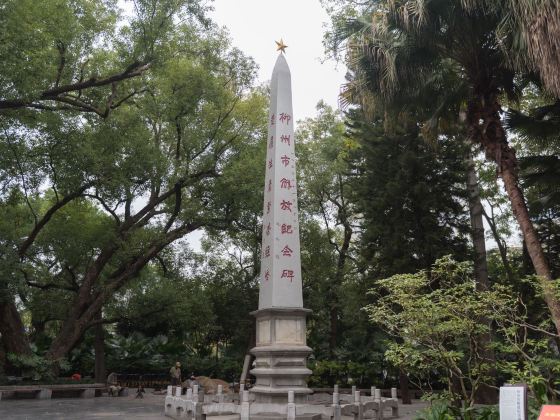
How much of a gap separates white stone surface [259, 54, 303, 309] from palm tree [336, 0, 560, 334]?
76.4 inches

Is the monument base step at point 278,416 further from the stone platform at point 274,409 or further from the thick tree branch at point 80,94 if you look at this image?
the thick tree branch at point 80,94

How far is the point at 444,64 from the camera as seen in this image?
12406 millimetres

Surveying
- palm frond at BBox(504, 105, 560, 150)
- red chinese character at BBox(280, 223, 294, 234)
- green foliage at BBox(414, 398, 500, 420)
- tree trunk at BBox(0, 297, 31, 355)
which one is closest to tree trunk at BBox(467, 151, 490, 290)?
palm frond at BBox(504, 105, 560, 150)

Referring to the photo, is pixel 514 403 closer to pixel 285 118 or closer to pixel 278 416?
pixel 278 416

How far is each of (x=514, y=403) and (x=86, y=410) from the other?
37.2 ft

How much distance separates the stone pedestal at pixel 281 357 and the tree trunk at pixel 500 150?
464cm

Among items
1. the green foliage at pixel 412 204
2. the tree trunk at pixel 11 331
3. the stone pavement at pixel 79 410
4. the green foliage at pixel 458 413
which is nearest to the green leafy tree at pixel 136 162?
the tree trunk at pixel 11 331

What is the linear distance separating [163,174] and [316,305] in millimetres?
8127

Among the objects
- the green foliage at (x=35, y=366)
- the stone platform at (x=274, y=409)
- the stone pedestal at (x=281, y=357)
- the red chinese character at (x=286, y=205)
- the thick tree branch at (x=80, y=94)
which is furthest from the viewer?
the green foliage at (x=35, y=366)

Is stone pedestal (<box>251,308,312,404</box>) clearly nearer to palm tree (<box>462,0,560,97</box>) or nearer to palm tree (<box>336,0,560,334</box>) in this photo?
palm tree (<box>336,0,560,334</box>)

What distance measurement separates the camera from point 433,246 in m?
14.7

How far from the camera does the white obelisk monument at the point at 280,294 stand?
10719 millimetres

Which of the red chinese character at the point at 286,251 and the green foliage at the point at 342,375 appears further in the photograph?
the green foliage at the point at 342,375

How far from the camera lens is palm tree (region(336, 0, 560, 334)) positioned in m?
10.0
